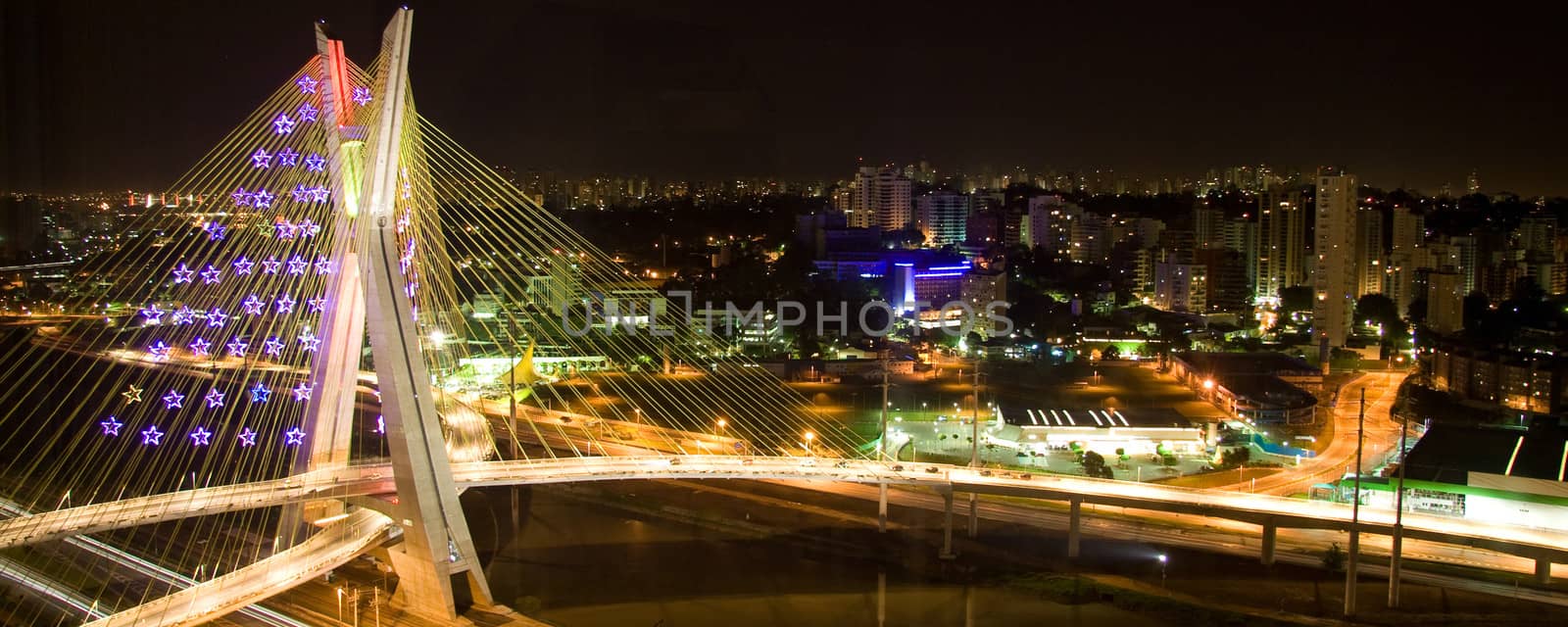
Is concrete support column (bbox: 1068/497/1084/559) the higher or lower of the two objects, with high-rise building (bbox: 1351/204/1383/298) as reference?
lower

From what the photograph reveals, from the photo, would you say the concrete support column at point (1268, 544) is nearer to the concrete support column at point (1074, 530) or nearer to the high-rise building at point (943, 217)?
the concrete support column at point (1074, 530)

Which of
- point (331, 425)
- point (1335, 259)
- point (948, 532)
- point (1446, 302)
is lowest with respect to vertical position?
point (948, 532)

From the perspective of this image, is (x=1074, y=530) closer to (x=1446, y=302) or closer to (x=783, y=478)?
(x=783, y=478)

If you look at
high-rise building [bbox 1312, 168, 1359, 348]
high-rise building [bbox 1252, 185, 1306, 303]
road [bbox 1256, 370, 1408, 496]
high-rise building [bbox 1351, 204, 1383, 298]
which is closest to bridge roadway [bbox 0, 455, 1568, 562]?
road [bbox 1256, 370, 1408, 496]

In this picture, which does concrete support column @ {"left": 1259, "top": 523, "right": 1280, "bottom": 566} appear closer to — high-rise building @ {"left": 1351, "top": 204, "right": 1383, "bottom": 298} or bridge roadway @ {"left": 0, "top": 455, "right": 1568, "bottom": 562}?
bridge roadway @ {"left": 0, "top": 455, "right": 1568, "bottom": 562}

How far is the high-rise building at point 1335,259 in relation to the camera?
12648 millimetres

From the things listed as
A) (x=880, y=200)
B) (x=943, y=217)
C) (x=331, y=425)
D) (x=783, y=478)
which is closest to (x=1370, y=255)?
(x=943, y=217)

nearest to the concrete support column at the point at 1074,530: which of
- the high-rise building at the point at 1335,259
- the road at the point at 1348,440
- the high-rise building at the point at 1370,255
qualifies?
the road at the point at 1348,440

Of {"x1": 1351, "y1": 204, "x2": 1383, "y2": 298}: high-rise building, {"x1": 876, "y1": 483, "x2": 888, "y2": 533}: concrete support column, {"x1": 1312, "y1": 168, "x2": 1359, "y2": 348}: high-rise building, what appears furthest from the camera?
{"x1": 1351, "y1": 204, "x2": 1383, "y2": 298}: high-rise building

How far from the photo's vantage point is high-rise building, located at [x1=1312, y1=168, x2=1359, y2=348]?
12.6 metres

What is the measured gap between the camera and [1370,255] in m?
15.3

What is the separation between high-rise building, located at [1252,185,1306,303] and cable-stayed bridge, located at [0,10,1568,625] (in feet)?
36.4

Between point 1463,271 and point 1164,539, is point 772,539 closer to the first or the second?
point 1164,539

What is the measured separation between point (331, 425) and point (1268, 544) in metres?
4.40
